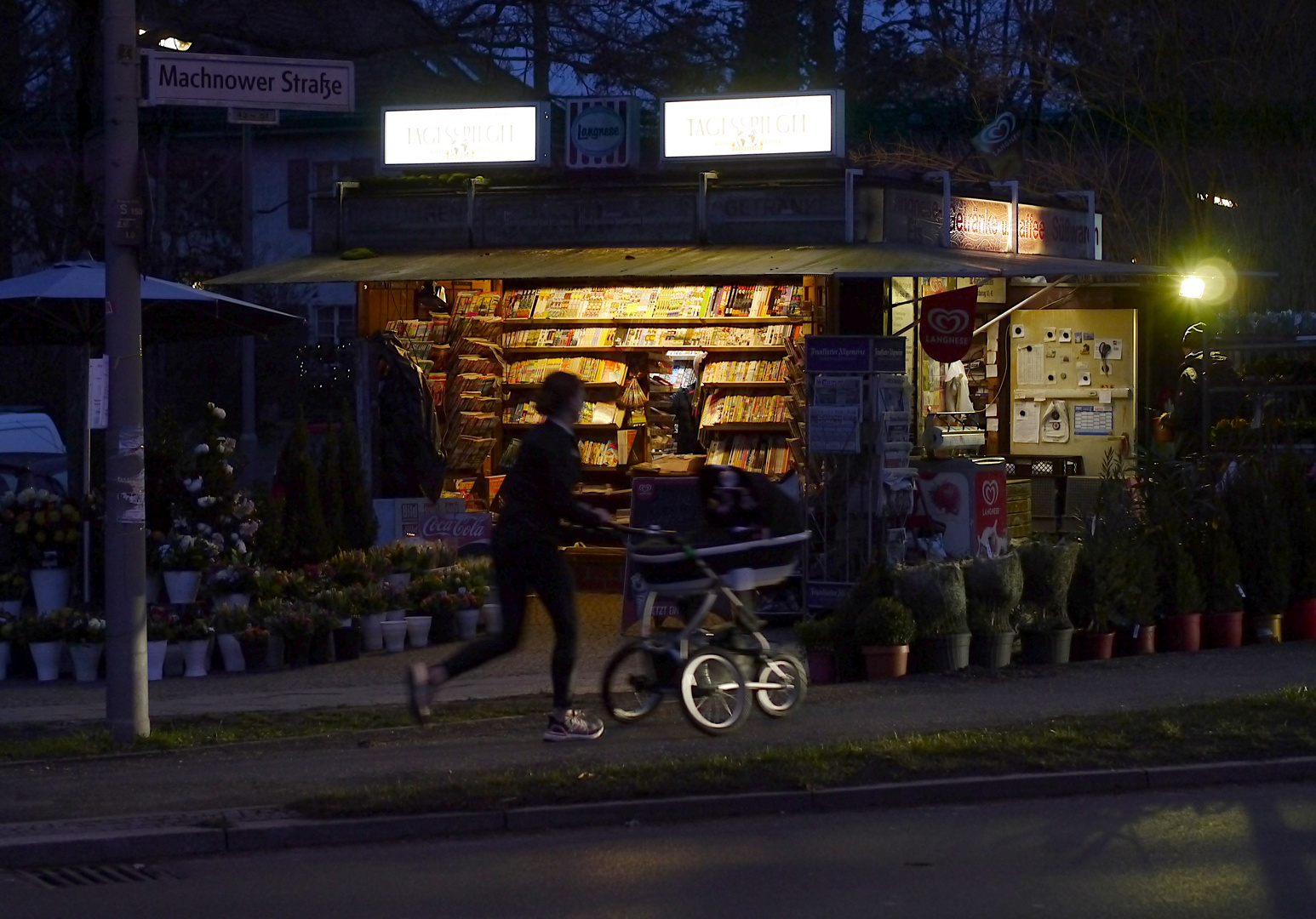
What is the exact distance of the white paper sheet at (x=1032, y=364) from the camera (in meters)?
20.4

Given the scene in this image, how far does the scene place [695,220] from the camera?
16531mm

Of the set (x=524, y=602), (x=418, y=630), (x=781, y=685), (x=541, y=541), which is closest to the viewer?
(x=541, y=541)

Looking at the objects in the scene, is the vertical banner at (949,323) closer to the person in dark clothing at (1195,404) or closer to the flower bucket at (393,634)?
the person in dark clothing at (1195,404)

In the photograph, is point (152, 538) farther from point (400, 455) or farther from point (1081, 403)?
point (1081, 403)

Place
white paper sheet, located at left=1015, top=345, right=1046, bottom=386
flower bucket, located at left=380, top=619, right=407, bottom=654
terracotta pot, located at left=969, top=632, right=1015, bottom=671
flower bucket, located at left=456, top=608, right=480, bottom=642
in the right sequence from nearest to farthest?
terracotta pot, located at left=969, top=632, right=1015, bottom=671, flower bucket, located at left=380, top=619, right=407, bottom=654, flower bucket, located at left=456, top=608, right=480, bottom=642, white paper sheet, located at left=1015, top=345, right=1046, bottom=386

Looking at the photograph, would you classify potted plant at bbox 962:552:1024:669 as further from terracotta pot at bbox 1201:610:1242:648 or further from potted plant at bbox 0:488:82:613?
potted plant at bbox 0:488:82:613

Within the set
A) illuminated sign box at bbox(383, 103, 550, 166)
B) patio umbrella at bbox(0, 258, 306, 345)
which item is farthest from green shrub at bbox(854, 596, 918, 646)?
illuminated sign box at bbox(383, 103, 550, 166)

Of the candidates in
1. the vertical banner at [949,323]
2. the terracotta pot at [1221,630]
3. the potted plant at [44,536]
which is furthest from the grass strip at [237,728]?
the vertical banner at [949,323]

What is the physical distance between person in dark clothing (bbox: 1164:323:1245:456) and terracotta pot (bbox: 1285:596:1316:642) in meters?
5.38

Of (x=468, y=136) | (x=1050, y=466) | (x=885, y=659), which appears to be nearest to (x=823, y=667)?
(x=885, y=659)

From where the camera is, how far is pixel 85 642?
12.3 metres

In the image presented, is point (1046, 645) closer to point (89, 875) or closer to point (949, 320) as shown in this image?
point (949, 320)

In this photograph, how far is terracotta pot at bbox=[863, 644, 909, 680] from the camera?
1134cm

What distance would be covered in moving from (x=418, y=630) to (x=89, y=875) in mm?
6372
